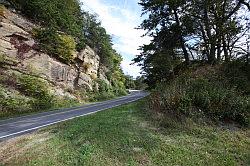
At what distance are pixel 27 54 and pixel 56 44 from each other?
5.77 meters

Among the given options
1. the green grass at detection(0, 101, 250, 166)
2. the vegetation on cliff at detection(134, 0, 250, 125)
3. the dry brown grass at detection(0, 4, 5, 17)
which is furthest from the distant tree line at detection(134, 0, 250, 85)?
the dry brown grass at detection(0, 4, 5, 17)

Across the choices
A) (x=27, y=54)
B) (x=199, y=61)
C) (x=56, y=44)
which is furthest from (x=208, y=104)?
(x=56, y=44)

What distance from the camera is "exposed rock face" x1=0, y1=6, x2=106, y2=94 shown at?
27.2 meters

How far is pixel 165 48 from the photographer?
2422 centimetres

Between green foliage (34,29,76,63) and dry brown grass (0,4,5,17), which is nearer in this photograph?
dry brown grass (0,4,5,17)

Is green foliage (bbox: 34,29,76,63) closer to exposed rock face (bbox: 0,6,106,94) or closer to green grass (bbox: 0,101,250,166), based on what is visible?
exposed rock face (bbox: 0,6,106,94)

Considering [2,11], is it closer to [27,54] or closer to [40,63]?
[27,54]

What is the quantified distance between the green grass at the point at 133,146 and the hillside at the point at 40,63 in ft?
43.0

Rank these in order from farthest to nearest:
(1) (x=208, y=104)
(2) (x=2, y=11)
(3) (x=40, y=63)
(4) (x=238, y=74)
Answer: (3) (x=40, y=63)
(2) (x=2, y=11)
(4) (x=238, y=74)
(1) (x=208, y=104)

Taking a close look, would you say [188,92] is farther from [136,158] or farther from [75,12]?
[75,12]

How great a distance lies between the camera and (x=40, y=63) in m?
30.2

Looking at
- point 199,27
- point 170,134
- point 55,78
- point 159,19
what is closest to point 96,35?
point 55,78

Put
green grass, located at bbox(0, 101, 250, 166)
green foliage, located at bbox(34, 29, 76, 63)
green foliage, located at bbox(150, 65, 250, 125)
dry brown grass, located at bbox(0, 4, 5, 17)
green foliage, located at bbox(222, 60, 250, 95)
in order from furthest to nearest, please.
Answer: green foliage, located at bbox(34, 29, 76, 63) < dry brown grass, located at bbox(0, 4, 5, 17) < green foliage, located at bbox(222, 60, 250, 95) < green foliage, located at bbox(150, 65, 250, 125) < green grass, located at bbox(0, 101, 250, 166)

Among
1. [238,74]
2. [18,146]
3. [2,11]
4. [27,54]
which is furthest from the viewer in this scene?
[27,54]
